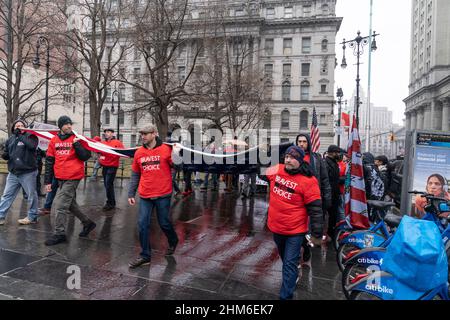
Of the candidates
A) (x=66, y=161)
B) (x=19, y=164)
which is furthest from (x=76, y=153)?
(x=19, y=164)

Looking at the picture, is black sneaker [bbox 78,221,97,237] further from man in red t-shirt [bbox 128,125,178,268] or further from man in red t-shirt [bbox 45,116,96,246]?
man in red t-shirt [bbox 128,125,178,268]

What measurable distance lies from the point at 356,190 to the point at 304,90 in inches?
2205

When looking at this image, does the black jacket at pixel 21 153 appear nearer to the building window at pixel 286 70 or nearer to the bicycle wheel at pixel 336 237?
the bicycle wheel at pixel 336 237

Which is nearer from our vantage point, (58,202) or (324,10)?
(58,202)

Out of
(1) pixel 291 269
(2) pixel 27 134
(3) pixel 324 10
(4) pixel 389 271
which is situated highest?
(3) pixel 324 10

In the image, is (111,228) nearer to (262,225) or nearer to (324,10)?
(262,225)

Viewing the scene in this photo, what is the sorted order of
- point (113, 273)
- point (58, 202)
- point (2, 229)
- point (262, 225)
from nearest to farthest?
point (113, 273)
point (58, 202)
point (2, 229)
point (262, 225)

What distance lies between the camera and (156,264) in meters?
4.87

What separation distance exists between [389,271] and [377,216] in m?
2.82

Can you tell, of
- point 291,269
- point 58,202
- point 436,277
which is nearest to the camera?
point 436,277
